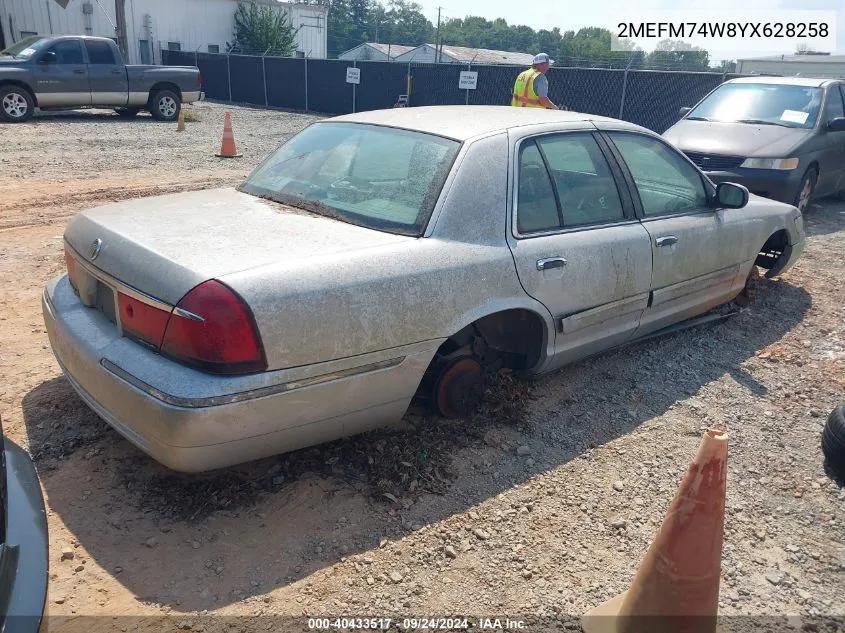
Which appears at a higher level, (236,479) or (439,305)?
(439,305)

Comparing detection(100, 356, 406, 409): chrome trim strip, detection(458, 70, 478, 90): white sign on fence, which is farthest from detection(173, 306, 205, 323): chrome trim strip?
detection(458, 70, 478, 90): white sign on fence

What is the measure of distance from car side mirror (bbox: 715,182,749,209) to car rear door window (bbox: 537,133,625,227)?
1.00m

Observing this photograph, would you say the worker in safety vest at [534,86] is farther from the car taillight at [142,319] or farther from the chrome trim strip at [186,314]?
the chrome trim strip at [186,314]

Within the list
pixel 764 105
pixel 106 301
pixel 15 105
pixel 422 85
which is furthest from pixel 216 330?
pixel 422 85

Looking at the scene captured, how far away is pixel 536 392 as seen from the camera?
4.09 m

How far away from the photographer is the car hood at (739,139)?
8141mm

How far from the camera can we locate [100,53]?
52.5 ft

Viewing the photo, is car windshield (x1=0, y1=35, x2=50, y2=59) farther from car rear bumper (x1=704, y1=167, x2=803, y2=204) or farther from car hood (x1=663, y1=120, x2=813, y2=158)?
car rear bumper (x1=704, y1=167, x2=803, y2=204)

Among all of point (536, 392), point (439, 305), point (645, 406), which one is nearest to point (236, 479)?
point (439, 305)

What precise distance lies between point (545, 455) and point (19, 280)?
13.9 ft

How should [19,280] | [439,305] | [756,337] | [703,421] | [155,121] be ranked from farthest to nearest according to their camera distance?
[155,121]
[19,280]
[756,337]
[703,421]
[439,305]

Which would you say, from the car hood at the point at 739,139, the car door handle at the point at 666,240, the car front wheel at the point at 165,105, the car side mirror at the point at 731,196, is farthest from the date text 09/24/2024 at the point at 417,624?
the car front wheel at the point at 165,105

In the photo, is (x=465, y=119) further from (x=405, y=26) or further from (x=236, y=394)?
(x=405, y=26)

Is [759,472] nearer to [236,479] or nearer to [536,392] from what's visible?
[536,392]
